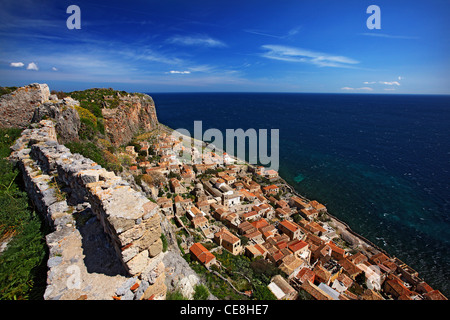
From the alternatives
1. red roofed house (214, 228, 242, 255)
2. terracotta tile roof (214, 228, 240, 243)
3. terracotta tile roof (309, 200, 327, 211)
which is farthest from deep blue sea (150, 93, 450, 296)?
terracotta tile roof (214, 228, 240, 243)

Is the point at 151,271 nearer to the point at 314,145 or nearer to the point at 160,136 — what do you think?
the point at 160,136

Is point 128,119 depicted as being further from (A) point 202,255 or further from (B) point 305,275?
(B) point 305,275

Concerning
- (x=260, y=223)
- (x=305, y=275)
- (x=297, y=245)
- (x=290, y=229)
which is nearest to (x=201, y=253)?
(x=305, y=275)

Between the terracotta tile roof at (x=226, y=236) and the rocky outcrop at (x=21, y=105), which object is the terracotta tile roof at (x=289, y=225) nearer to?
the terracotta tile roof at (x=226, y=236)

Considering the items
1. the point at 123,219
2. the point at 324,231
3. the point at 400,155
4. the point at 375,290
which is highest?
the point at 123,219

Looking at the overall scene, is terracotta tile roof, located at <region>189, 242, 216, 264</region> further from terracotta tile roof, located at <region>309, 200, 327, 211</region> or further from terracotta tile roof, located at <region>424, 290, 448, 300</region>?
terracotta tile roof, located at <region>309, 200, 327, 211</region>

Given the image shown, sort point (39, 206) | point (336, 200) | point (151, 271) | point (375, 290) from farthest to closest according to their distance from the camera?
point (336, 200) < point (375, 290) < point (39, 206) < point (151, 271)

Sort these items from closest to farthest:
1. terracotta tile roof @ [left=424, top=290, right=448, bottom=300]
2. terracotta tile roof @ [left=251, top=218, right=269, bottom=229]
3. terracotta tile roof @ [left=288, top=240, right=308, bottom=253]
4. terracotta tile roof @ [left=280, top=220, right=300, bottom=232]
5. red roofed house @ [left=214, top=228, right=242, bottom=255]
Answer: terracotta tile roof @ [left=424, top=290, right=448, bottom=300] < red roofed house @ [left=214, top=228, right=242, bottom=255] < terracotta tile roof @ [left=288, top=240, right=308, bottom=253] < terracotta tile roof @ [left=280, top=220, right=300, bottom=232] < terracotta tile roof @ [left=251, top=218, right=269, bottom=229]
